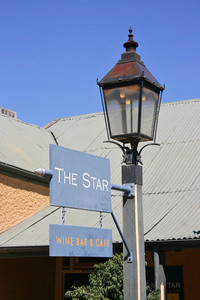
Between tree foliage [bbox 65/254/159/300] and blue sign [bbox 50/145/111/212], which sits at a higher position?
blue sign [bbox 50/145/111/212]

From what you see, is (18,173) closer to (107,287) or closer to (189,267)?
(189,267)

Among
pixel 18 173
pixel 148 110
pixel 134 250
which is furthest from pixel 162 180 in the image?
pixel 134 250

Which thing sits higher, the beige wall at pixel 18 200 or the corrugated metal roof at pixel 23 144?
the corrugated metal roof at pixel 23 144

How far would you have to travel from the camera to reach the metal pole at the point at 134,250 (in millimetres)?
4234

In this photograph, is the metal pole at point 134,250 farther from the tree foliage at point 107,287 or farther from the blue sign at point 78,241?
the tree foliage at point 107,287

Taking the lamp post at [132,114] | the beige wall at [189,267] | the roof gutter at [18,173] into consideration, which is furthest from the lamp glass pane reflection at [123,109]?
the roof gutter at [18,173]

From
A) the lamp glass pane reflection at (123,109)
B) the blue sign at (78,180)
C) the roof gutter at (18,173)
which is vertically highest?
the roof gutter at (18,173)

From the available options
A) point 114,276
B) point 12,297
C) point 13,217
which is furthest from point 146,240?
point 12,297

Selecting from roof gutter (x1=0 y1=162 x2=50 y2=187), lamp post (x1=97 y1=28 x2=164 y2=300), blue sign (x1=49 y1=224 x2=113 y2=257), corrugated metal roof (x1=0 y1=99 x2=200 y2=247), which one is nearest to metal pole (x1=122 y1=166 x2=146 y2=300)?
lamp post (x1=97 y1=28 x2=164 y2=300)

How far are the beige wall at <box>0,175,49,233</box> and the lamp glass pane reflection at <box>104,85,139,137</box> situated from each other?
8114mm

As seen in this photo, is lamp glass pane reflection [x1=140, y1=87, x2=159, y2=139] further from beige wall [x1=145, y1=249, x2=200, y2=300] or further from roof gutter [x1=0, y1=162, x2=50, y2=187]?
roof gutter [x1=0, y1=162, x2=50, y2=187]

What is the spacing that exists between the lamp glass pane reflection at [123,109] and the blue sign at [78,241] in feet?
3.08

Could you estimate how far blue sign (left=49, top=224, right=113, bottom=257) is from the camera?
12.3 ft

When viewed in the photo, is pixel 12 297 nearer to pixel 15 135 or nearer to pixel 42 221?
pixel 42 221
